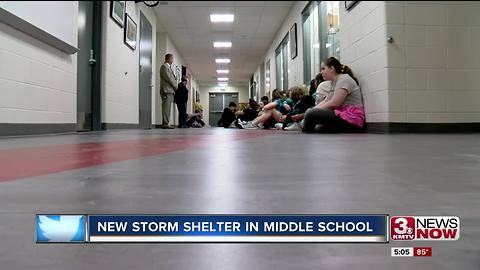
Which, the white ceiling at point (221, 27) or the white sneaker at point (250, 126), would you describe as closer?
the white sneaker at point (250, 126)

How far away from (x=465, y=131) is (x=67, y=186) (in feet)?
13.8

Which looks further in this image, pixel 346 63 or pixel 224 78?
pixel 224 78

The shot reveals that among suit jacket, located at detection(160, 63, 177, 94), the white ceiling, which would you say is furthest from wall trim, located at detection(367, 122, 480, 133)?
suit jacket, located at detection(160, 63, 177, 94)

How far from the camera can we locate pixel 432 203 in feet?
2.27

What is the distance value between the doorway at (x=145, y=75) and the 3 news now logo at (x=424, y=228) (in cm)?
816

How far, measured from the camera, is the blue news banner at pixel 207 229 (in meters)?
0.50

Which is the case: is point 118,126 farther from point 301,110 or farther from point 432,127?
point 432,127

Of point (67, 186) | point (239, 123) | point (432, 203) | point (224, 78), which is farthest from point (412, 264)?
point (224, 78)

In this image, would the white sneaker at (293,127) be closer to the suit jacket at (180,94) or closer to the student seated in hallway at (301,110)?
the student seated in hallway at (301,110)

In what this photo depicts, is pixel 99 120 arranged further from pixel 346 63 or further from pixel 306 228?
pixel 306 228

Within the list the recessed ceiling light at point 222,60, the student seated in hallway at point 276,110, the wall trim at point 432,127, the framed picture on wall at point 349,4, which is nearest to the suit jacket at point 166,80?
the student seated in hallway at point 276,110

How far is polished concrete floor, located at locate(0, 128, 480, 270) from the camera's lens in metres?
0.44

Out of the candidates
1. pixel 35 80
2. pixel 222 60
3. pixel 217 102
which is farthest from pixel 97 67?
pixel 217 102

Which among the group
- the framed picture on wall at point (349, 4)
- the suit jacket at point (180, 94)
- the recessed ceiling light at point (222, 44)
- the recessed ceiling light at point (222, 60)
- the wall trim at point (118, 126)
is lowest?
the wall trim at point (118, 126)
